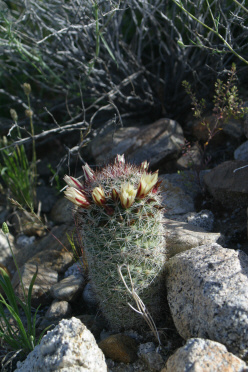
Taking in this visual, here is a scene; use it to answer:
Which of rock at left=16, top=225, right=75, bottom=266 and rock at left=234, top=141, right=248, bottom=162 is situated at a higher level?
rock at left=234, top=141, right=248, bottom=162

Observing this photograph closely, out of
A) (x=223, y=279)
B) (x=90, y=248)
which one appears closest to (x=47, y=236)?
(x=90, y=248)

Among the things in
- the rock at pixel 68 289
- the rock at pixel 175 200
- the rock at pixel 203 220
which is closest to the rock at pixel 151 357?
the rock at pixel 68 289

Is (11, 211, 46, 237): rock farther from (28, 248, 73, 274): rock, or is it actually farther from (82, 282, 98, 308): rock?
(82, 282, 98, 308): rock

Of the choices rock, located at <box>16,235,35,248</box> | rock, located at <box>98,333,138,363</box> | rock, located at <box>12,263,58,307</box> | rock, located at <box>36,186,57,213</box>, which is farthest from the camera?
Result: rock, located at <box>36,186,57,213</box>

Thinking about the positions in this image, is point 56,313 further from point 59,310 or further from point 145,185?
point 145,185

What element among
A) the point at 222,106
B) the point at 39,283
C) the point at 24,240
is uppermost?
the point at 222,106

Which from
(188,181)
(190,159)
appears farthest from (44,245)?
(190,159)

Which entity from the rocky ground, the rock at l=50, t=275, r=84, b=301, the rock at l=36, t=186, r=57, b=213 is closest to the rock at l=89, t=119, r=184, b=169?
Result: the rocky ground
